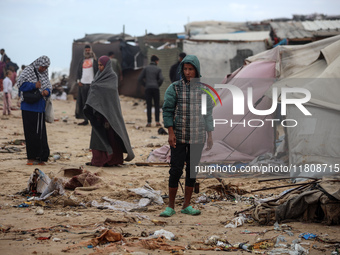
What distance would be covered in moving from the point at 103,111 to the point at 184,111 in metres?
2.63

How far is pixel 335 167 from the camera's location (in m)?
6.55

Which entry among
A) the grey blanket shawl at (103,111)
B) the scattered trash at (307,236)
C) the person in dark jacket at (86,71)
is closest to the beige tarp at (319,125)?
the grey blanket shawl at (103,111)

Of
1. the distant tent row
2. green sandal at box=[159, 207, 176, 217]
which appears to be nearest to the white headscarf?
green sandal at box=[159, 207, 176, 217]

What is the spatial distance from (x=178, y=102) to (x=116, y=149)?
2762 millimetres

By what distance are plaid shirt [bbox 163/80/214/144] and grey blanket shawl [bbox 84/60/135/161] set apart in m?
2.52

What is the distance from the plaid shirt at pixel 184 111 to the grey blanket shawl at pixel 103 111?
8.28 feet

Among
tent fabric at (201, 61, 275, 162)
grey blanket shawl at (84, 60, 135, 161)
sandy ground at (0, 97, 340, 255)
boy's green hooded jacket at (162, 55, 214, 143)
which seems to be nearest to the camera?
sandy ground at (0, 97, 340, 255)

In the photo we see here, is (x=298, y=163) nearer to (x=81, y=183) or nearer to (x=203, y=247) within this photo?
(x=81, y=183)

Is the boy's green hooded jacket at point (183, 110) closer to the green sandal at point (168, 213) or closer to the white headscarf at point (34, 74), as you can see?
the green sandal at point (168, 213)

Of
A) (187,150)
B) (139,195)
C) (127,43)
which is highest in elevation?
(127,43)

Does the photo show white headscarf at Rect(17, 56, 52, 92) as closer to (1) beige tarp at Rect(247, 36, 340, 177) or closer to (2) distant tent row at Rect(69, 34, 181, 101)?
(1) beige tarp at Rect(247, 36, 340, 177)

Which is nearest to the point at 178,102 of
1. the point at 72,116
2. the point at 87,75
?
the point at 87,75

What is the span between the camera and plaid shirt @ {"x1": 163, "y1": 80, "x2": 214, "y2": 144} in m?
4.76

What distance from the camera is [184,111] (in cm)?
480
